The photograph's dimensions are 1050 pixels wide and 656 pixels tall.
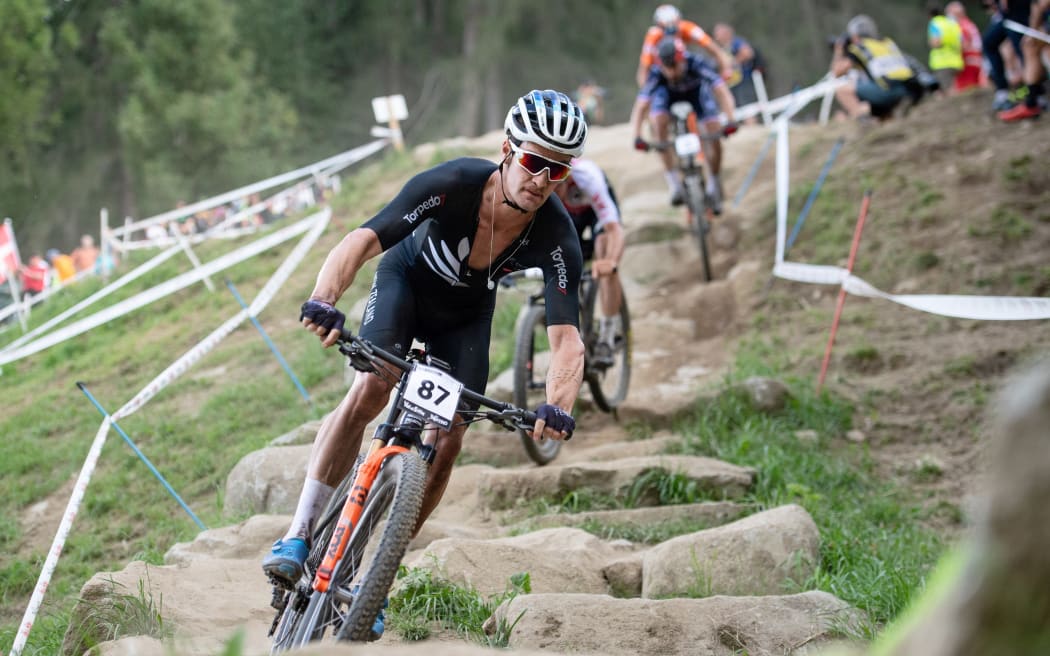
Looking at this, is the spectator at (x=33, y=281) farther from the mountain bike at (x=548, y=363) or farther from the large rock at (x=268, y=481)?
the large rock at (x=268, y=481)

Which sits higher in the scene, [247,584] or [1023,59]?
[1023,59]

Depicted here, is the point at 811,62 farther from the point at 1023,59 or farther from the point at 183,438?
the point at 183,438

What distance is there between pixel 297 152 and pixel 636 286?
25798mm

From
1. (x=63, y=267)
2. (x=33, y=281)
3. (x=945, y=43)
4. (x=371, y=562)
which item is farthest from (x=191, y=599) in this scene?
(x=63, y=267)

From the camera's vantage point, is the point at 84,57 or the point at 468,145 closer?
the point at 468,145

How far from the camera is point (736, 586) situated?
4934mm

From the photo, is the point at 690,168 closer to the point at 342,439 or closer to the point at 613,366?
the point at 613,366

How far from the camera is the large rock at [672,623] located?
12.7ft

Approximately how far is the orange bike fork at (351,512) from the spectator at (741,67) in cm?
1505

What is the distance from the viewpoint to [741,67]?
17.9 meters

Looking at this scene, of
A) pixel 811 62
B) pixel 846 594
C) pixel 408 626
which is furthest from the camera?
pixel 811 62

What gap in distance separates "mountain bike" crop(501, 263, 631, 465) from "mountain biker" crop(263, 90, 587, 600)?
2.18m

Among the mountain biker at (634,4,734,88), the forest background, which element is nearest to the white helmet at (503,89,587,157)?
the mountain biker at (634,4,734,88)

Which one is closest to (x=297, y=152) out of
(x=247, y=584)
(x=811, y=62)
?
(x=811, y=62)
